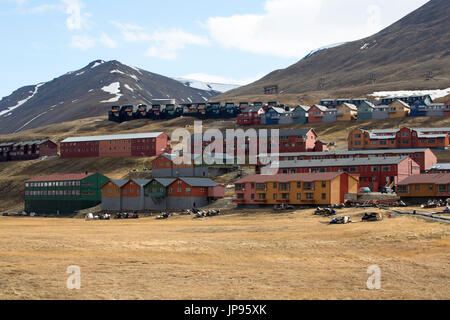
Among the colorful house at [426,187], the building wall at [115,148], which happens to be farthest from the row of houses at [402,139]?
the building wall at [115,148]

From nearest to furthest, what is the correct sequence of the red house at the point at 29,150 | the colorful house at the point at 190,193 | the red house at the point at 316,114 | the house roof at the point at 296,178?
the house roof at the point at 296,178 → the colorful house at the point at 190,193 → the red house at the point at 29,150 → the red house at the point at 316,114

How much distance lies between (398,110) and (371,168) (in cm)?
6823

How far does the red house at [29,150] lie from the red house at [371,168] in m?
81.7

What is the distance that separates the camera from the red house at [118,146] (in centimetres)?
13938

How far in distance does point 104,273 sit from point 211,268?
702 centimetres

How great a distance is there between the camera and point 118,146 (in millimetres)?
143250

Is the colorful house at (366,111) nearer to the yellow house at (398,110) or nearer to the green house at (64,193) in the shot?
the yellow house at (398,110)

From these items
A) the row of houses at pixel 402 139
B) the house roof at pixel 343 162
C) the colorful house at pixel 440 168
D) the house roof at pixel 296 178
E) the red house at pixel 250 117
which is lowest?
the house roof at pixel 296 178

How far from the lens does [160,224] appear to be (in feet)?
230

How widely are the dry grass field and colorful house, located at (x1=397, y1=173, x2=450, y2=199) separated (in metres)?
17.6

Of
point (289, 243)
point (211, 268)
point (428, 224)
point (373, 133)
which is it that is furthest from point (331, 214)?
point (373, 133)

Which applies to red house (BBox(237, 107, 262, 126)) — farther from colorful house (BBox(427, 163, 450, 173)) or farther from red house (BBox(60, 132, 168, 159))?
colorful house (BBox(427, 163, 450, 173))

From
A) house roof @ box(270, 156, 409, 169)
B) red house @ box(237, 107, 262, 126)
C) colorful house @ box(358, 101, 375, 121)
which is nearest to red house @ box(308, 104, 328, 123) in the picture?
colorful house @ box(358, 101, 375, 121)
